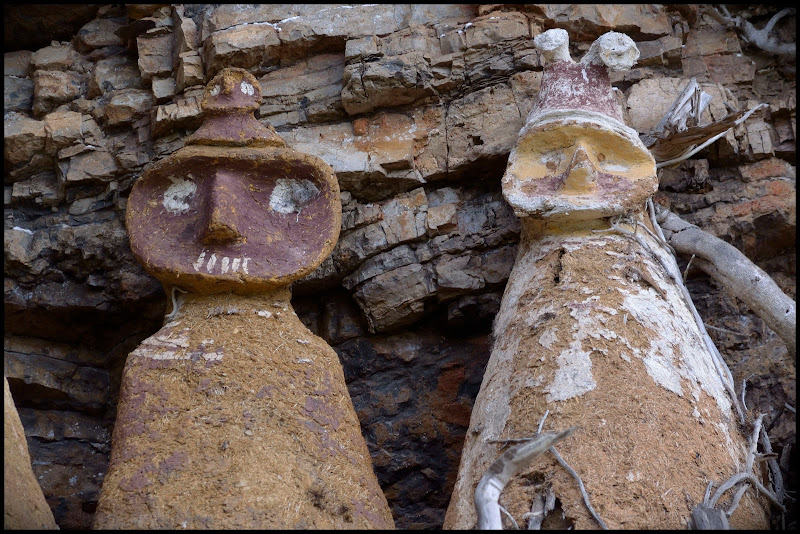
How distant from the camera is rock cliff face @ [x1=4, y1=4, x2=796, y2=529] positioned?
3.63 m

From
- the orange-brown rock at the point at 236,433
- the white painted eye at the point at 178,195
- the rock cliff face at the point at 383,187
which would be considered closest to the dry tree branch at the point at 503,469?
the orange-brown rock at the point at 236,433

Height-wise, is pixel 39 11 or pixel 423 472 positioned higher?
pixel 39 11

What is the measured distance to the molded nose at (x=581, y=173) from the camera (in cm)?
315

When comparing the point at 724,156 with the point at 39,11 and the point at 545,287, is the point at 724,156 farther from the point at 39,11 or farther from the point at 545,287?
the point at 39,11

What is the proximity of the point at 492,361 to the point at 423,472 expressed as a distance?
27.3 inches

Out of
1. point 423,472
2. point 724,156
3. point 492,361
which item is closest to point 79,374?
point 423,472

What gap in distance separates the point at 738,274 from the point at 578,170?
25.7 inches

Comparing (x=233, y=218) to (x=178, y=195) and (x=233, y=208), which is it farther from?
(x=178, y=195)

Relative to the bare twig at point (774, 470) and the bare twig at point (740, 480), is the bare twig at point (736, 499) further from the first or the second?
the bare twig at point (774, 470)

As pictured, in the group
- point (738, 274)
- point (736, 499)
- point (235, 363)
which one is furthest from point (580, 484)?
point (738, 274)

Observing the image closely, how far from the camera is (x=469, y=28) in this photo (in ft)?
13.2

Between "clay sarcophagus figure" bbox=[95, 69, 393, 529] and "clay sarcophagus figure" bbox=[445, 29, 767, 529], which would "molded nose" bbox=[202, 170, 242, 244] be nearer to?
"clay sarcophagus figure" bbox=[95, 69, 393, 529]

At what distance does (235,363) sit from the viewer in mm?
2828

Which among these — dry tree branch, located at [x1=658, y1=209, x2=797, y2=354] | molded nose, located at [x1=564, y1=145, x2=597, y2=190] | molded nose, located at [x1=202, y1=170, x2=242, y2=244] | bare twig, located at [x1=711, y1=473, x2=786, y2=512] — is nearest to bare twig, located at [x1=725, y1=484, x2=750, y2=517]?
bare twig, located at [x1=711, y1=473, x2=786, y2=512]
